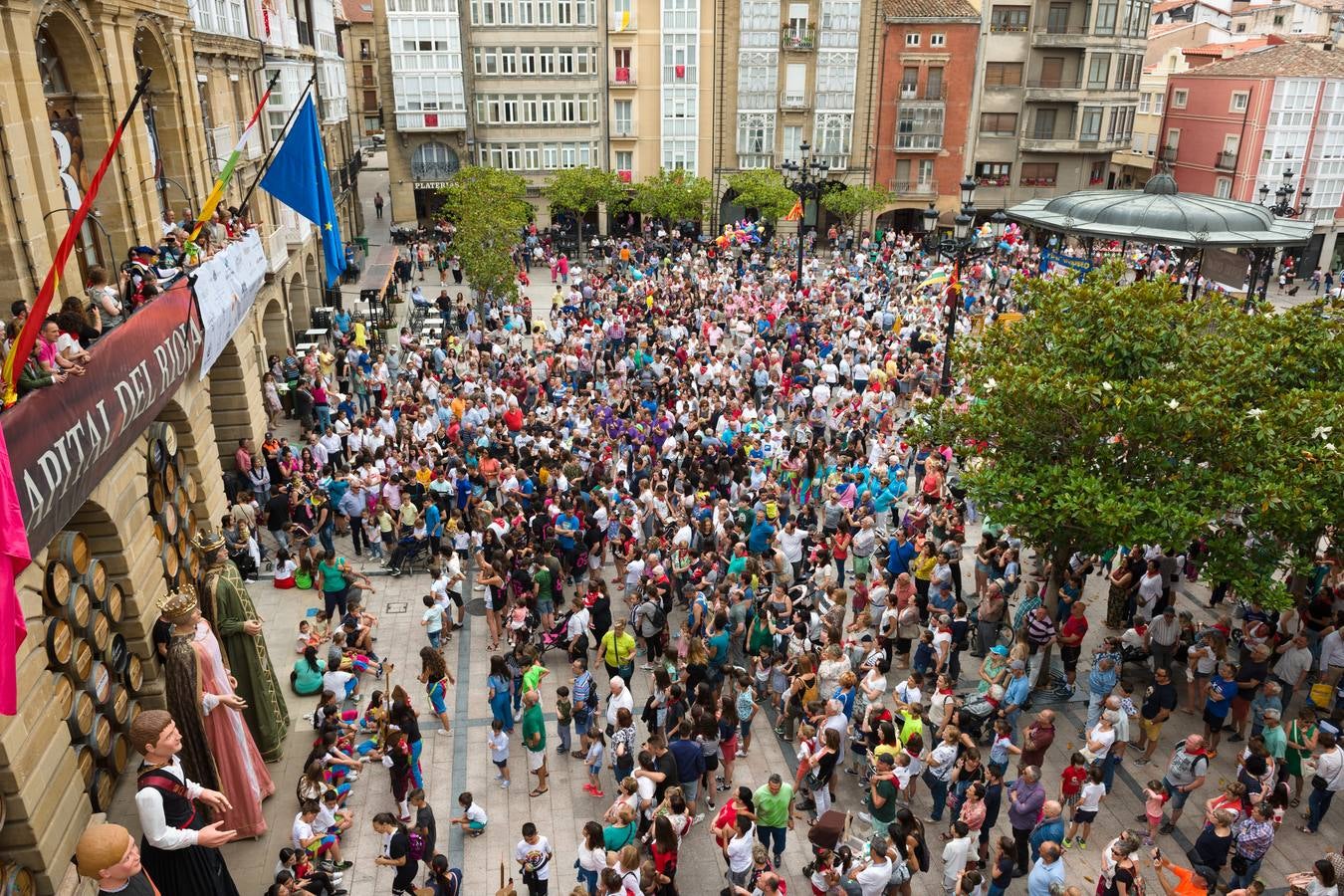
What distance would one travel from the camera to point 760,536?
16938mm

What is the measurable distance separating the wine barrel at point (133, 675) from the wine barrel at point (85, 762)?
1427mm

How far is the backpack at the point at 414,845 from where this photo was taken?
9961 millimetres

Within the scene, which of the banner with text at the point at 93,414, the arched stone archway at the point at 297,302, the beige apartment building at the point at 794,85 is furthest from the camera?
the beige apartment building at the point at 794,85

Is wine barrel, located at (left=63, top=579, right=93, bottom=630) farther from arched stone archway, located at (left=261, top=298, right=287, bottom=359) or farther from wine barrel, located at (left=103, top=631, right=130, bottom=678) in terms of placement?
arched stone archway, located at (left=261, top=298, right=287, bottom=359)

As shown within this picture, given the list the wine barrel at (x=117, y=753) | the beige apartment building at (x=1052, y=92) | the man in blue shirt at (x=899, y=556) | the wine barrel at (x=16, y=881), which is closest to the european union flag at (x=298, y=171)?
the wine barrel at (x=117, y=753)

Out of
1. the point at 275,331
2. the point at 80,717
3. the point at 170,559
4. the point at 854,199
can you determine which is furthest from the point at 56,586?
the point at 854,199

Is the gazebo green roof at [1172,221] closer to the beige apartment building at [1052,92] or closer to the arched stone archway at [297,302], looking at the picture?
the arched stone archway at [297,302]

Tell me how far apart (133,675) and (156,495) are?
2.71m

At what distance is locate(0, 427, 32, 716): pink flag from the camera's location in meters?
7.03

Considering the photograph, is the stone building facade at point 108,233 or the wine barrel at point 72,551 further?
the wine barrel at point 72,551

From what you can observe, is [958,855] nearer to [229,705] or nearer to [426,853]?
[426,853]

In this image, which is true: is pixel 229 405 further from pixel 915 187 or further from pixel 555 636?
pixel 915 187

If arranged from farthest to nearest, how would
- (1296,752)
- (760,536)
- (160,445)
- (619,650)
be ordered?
(760,536) → (160,445) → (619,650) → (1296,752)

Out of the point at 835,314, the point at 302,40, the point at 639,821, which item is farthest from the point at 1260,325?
the point at 302,40
